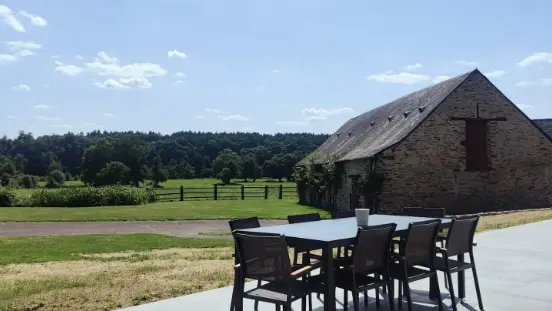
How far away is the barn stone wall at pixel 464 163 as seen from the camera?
19438mm

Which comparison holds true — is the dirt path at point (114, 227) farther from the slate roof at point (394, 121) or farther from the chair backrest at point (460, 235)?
the chair backrest at point (460, 235)

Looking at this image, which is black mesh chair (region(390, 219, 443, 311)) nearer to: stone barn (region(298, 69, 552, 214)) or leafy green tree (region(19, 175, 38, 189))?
stone barn (region(298, 69, 552, 214))

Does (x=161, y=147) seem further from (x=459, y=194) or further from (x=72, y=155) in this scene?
(x=459, y=194)

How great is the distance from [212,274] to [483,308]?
139 inches

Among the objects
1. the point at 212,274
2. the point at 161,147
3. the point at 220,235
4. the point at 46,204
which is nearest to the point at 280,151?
the point at 161,147

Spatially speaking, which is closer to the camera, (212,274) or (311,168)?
(212,274)

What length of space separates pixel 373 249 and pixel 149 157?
57.4 meters

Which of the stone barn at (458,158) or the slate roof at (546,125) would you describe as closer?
the stone barn at (458,158)

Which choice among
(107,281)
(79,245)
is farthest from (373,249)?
(79,245)

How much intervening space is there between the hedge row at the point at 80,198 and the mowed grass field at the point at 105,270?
14909 mm

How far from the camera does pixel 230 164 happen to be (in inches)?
2206

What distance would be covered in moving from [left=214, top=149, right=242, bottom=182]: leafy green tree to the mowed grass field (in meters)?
41.8

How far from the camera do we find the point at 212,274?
680 cm

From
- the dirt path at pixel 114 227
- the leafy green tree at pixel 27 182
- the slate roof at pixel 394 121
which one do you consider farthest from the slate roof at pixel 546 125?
the leafy green tree at pixel 27 182
